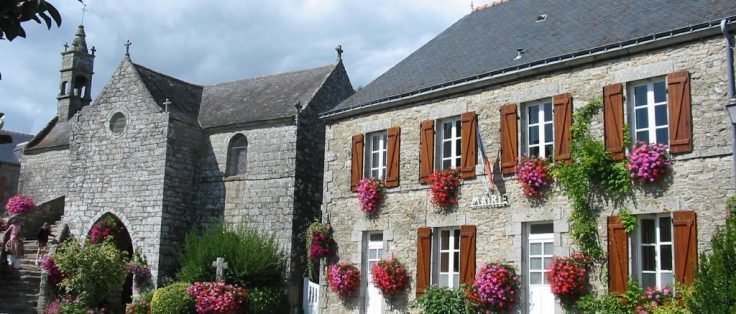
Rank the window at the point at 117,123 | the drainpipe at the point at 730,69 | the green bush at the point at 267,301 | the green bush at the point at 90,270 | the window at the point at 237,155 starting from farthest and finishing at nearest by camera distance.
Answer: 1. the window at the point at 117,123
2. the window at the point at 237,155
3. the green bush at the point at 90,270
4. the green bush at the point at 267,301
5. the drainpipe at the point at 730,69

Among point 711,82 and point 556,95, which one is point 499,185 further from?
point 711,82

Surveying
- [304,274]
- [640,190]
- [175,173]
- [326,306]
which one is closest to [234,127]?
[175,173]

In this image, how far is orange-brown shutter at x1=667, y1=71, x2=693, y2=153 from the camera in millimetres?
11062

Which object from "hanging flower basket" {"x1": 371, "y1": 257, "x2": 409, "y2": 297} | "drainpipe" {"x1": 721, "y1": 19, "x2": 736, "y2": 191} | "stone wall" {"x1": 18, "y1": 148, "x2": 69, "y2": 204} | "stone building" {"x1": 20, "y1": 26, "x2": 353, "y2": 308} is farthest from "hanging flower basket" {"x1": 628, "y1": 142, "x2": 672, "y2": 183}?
"stone wall" {"x1": 18, "y1": 148, "x2": 69, "y2": 204}

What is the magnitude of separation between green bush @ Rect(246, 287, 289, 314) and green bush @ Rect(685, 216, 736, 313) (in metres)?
9.97

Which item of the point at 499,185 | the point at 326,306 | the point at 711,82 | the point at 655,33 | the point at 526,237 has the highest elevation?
the point at 655,33

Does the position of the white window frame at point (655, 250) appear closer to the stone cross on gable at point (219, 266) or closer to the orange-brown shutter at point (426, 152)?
the orange-brown shutter at point (426, 152)

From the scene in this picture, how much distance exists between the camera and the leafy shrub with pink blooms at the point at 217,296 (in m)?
16.1

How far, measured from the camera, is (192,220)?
65.9ft

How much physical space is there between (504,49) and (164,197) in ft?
31.5

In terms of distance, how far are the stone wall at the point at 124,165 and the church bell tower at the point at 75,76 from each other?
8.44 metres

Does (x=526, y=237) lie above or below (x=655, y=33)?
below

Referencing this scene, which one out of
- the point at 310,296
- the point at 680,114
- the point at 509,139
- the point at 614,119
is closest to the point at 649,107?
the point at 614,119

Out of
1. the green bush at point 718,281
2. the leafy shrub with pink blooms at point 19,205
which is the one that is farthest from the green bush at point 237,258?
the green bush at point 718,281
